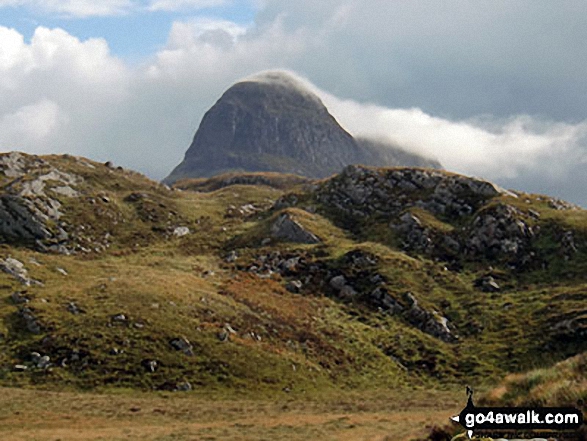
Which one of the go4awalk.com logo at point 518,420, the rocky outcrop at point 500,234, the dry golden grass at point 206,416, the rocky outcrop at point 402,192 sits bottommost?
the dry golden grass at point 206,416

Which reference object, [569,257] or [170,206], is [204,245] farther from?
[569,257]

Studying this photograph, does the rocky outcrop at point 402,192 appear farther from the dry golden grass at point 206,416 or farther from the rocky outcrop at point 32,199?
the dry golden grass at point 206,416

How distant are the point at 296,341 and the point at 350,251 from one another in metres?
35.0

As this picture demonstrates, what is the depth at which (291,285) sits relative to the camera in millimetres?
88625

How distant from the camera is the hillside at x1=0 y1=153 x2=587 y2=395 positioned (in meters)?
58.0

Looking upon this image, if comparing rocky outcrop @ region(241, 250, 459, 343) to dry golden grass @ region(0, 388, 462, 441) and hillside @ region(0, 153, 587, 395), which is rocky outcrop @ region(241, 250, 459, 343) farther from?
dry golden grass @ region(0, 388, 462, 441)

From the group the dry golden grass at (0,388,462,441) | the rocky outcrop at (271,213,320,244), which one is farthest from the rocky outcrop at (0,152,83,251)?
the dry golden grass at (0,388,462,441)

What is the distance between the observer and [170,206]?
13888cm

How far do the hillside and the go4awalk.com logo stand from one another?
1782 inches

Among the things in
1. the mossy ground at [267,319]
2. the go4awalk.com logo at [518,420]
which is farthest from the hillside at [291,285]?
the go4awalk.com logo at [518,420]

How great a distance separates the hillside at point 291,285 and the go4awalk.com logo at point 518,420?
45.3 metres

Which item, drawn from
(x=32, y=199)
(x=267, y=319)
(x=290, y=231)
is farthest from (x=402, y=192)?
(x=32, y=199)

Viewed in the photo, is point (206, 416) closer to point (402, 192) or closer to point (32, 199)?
point (32, 199)

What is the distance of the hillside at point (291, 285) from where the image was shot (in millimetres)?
58031
